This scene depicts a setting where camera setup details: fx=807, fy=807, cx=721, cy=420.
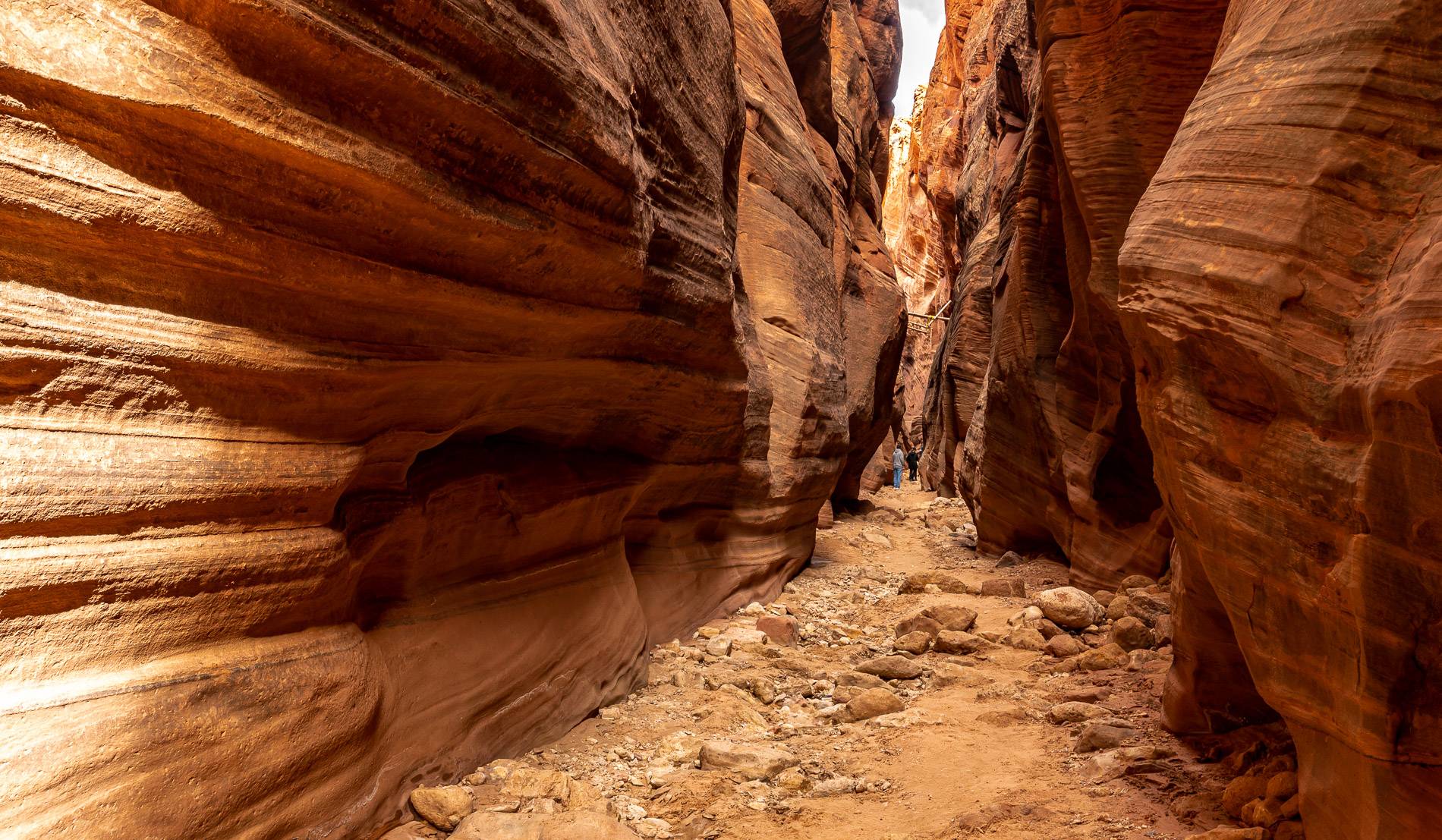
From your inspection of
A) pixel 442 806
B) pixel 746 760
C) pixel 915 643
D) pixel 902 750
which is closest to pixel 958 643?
pixel 915 643

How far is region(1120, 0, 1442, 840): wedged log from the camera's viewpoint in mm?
2363

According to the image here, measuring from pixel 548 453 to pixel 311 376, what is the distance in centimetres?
225

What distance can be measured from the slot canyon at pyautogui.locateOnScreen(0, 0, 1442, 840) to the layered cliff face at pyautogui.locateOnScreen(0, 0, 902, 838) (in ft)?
0.05

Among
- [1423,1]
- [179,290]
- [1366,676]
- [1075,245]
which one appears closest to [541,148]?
[179,290]

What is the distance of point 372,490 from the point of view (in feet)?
11.6

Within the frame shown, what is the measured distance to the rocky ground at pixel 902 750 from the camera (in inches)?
130

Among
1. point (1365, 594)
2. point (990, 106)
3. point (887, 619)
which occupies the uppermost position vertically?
point (990, 106)

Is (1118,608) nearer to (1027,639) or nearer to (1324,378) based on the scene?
(1027,639)

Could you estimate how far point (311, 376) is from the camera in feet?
9.35

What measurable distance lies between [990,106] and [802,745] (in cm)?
1819

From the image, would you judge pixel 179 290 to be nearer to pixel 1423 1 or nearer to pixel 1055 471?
pixel 1423 1

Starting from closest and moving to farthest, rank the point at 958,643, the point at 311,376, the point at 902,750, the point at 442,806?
the point at 311,376
the point at 442,806
the point at 902,750
the point at 958,643

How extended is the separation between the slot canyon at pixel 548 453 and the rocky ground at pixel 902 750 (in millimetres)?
28

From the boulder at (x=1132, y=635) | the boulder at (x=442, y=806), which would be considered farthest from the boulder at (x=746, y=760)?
the boulder at (x=1132, y=635)
